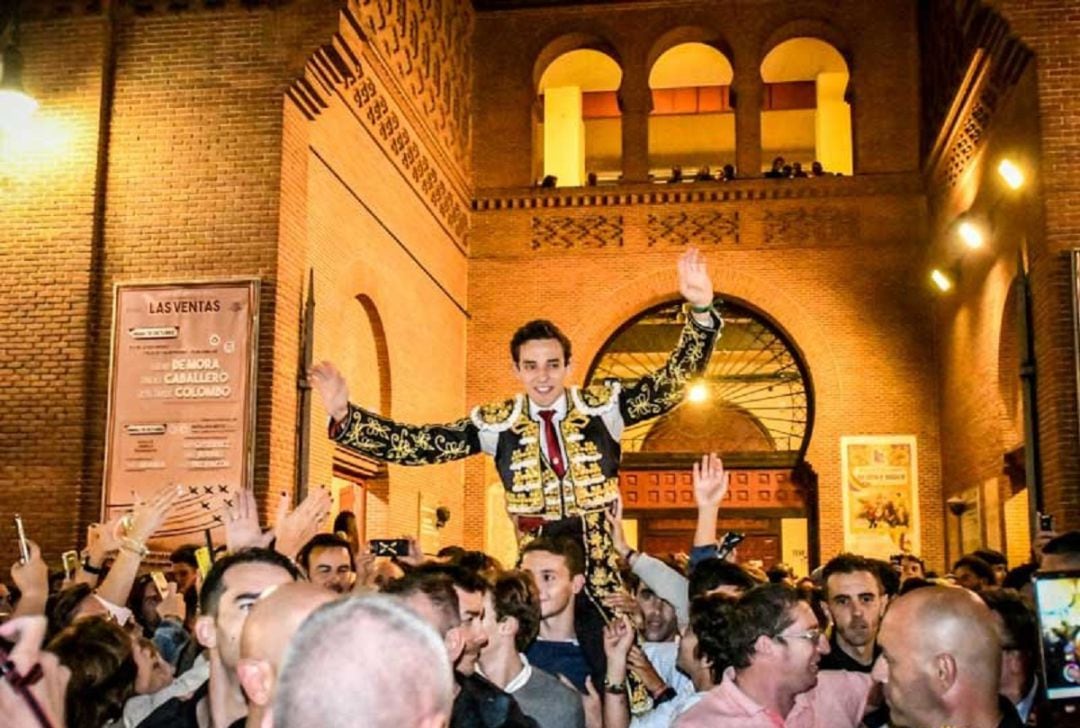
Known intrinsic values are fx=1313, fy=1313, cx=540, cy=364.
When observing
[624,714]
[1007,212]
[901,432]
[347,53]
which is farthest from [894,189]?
A: [624,714]

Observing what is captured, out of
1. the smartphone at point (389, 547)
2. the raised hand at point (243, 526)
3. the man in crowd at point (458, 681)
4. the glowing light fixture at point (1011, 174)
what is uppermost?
the glowing light fixture at point (1011, 174)

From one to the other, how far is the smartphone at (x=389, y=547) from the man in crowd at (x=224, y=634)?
2703mm

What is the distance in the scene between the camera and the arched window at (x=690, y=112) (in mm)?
23453

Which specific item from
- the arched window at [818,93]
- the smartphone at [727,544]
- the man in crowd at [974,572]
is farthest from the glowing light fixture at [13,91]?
the arched window at [818,93]

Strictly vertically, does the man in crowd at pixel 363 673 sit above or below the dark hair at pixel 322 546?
below

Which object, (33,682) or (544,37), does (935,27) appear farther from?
(33,682)

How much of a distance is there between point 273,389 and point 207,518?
53.8 inches

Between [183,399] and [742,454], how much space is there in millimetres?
10127

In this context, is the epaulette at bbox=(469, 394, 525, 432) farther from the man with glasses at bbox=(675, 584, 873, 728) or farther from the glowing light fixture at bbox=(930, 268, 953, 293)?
the glowing light fixture at bbox=(930, 268, 953, 293)

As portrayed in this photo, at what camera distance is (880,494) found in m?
19.3

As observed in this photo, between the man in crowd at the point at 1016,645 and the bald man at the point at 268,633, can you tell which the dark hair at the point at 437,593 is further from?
the man in crowd at the point at 1016,645

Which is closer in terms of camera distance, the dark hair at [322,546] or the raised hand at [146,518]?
the raised hand at [146,518]

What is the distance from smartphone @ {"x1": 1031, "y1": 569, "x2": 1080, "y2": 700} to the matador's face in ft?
7.56

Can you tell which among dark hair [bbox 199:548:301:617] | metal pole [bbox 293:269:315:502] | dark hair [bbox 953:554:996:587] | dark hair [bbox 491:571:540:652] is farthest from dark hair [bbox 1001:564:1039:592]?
metal pole [bbox 293:269:315:502]
